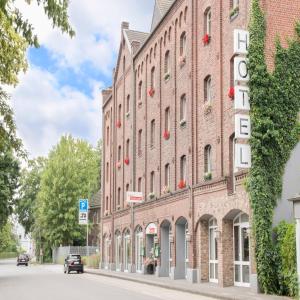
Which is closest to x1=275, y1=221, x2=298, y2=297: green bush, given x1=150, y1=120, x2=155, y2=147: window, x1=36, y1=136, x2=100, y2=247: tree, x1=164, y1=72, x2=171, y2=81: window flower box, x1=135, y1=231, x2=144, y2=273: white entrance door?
x1=164, y1=72, x2=171, y2=81: window flower box

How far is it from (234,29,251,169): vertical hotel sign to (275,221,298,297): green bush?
9.25 feet

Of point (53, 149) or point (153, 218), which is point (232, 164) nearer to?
point (153, 218)

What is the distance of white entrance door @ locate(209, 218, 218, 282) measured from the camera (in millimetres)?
27125

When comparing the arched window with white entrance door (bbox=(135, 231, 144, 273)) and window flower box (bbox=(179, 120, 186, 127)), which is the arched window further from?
white entrance door (bbox=(135, 231, 144, 273))

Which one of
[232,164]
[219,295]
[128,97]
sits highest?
[128,97]

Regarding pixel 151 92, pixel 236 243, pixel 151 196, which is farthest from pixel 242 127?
pixel 151 92

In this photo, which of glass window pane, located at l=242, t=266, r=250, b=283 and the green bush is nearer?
the green bush

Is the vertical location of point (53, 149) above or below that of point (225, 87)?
above

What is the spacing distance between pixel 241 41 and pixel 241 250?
8840mm

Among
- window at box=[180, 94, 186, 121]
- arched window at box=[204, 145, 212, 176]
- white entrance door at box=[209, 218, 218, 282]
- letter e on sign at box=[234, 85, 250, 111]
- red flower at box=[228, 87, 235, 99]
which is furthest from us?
window at box=[180, 94, 186, 121]

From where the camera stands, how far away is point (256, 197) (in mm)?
21797

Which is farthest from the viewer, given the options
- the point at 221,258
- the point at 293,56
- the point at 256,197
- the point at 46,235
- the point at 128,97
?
the point at 46,235

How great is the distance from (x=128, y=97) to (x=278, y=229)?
2551 cm

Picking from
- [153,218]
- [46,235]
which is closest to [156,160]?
[153,218]
